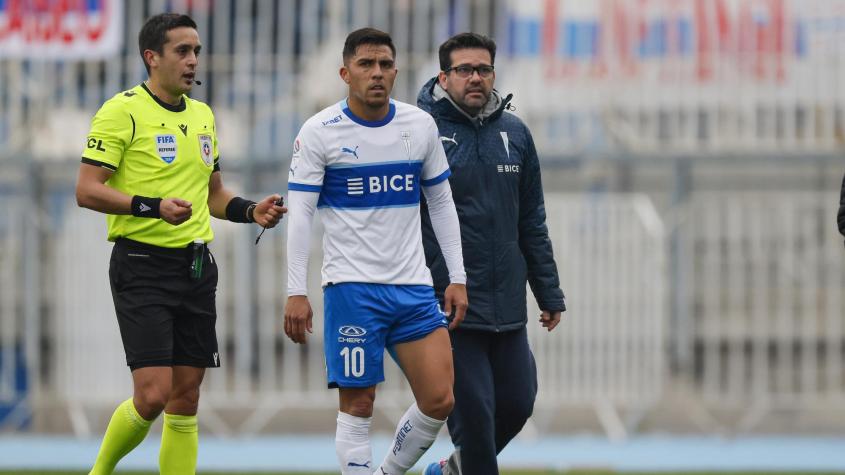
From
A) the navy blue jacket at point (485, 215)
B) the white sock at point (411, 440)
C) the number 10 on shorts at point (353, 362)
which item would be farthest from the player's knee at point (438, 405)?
the navy blue jacket at point (485, 215)

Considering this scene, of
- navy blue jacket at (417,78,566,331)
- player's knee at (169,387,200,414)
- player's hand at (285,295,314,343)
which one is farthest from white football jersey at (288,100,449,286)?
player's knee at (169,387,200,414)

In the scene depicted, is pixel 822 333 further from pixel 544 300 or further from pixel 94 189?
pixel 94 189

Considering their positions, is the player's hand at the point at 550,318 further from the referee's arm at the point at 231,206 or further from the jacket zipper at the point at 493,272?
the referee's arm at the point at 231,206

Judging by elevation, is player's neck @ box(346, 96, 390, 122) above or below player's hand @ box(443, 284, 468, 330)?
above

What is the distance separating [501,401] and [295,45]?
21.4 feet

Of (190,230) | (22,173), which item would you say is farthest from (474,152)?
(22,173)

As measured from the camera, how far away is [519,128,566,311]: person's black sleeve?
27.0 ft

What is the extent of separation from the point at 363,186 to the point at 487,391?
4.09 feet

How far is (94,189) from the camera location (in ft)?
24.9

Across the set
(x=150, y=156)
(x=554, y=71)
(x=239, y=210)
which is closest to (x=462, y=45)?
(x=239, y=210)

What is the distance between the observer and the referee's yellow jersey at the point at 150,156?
7727 millimetres

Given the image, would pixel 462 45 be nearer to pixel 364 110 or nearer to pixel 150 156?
pixel 364 110

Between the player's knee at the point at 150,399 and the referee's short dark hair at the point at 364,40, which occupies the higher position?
the referee's short dark hair at the point at 364,40

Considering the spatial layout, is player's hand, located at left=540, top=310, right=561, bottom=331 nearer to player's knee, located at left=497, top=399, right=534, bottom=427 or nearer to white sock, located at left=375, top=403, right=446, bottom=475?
player's knee, located at left=497, top=399, right=534, bottom=427
